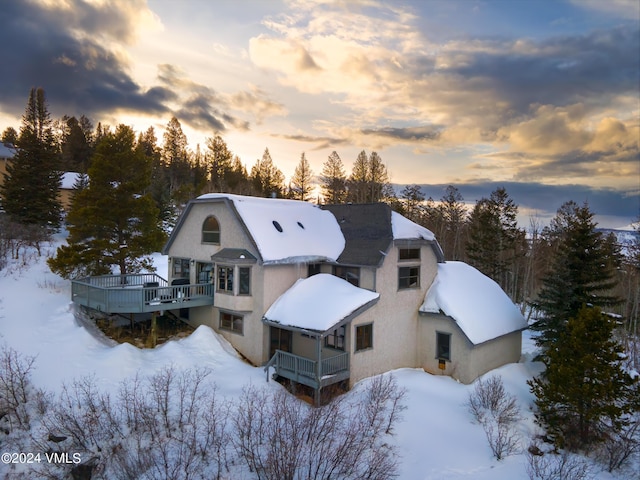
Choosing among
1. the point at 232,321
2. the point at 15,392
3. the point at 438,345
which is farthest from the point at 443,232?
the point at 15,392

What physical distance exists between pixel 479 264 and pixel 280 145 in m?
40.7

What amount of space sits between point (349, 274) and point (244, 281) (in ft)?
17.3

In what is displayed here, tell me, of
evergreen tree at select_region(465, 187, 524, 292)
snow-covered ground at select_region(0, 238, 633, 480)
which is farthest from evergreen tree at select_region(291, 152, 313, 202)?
snow-covered ground at select_region(0, 238, 633, 480)

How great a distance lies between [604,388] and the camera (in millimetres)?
14875

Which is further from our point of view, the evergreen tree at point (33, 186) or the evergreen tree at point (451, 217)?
the evergreen tree at point (451, 217)

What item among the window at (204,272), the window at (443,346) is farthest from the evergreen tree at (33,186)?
the window at (443,346)

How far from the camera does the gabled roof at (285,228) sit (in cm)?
2011

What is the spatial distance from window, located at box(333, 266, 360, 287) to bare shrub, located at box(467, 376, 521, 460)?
7.20 meters

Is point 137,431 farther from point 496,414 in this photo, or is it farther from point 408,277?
point 408,277

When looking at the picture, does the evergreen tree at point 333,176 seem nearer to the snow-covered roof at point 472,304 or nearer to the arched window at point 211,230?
the snow-covered roof at point 472,304

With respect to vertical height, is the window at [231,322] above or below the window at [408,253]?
below

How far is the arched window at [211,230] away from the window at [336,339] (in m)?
7.77

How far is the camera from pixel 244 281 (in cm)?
2030

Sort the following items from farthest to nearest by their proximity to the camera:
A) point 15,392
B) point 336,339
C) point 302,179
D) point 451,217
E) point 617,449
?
1. point 302,179
2. point 451,217
3. point 336,339
4. point 15,392
5. point 617,449
